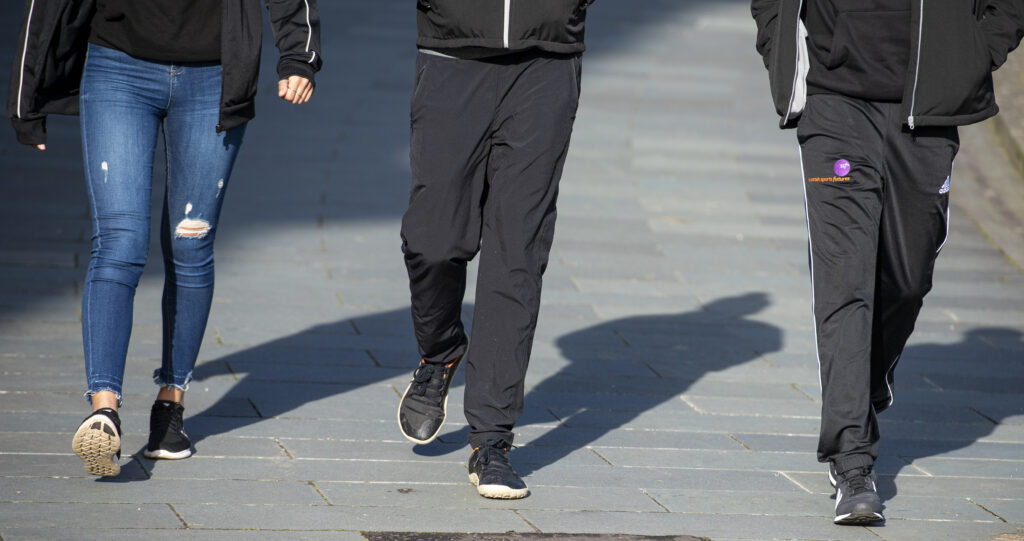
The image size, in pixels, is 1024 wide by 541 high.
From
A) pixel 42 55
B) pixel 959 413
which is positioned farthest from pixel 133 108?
pixel 959 413

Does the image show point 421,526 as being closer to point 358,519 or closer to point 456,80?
point 358,519

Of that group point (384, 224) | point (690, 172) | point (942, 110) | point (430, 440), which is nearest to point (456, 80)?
point (430, 440)

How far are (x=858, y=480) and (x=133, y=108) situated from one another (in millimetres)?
2343

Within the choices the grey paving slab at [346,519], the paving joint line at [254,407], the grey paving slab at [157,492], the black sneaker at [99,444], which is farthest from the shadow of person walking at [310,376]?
the grey paving slab at [346,519]

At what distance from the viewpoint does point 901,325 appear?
12.9 ft

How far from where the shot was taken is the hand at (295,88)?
12.5ft

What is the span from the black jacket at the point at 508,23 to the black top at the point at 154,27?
0.70m

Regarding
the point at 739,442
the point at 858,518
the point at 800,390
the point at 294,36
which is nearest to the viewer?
the point at 858,518

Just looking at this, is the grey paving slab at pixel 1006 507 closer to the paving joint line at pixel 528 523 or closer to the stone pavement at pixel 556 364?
the stone pavement at pixel 556 364

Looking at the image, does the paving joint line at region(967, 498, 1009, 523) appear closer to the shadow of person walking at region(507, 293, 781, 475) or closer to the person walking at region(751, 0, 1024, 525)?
the person walking at region(751, 0, 1024, 525)

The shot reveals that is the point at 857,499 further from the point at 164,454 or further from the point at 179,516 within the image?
the point at 164,454

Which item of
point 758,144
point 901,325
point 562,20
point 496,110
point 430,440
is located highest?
point 562,20

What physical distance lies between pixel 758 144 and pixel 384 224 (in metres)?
3.82

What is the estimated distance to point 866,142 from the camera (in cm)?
372
